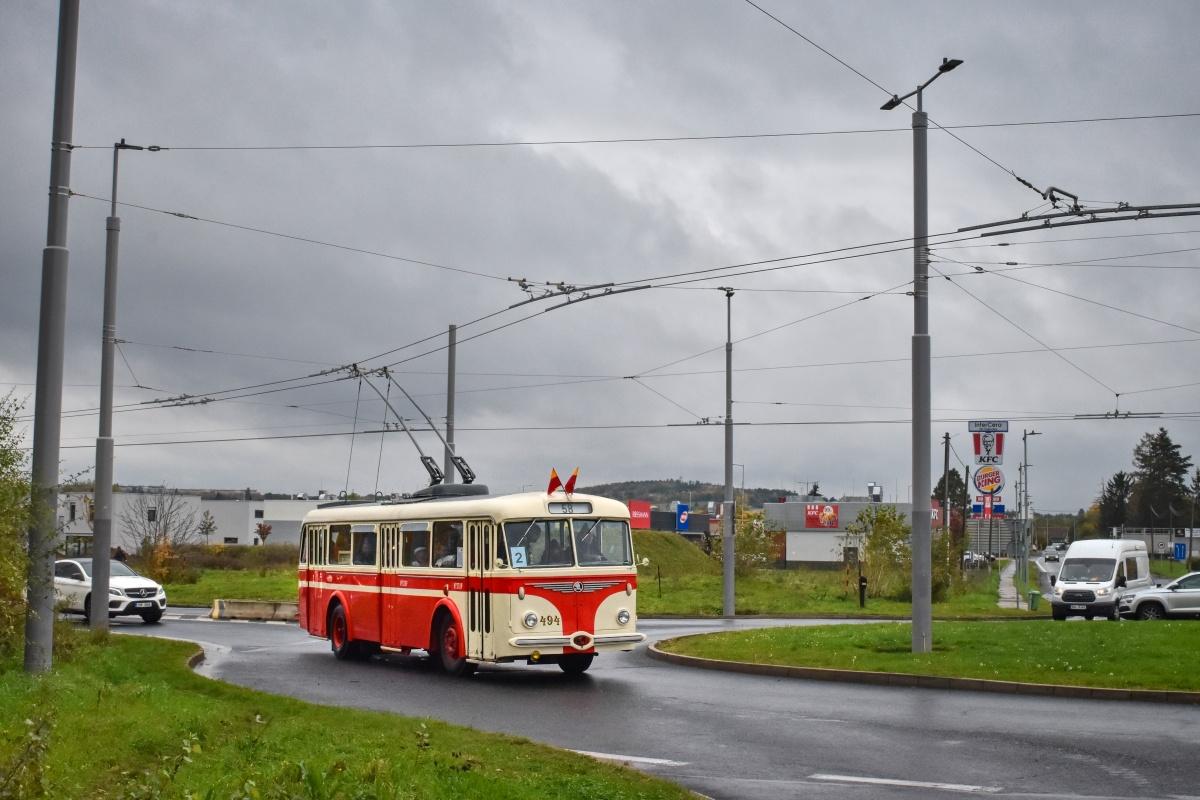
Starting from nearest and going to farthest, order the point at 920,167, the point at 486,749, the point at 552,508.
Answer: the point at 486,749
the point at 552,508
the point at 920,167

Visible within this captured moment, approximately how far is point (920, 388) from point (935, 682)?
16.1ft

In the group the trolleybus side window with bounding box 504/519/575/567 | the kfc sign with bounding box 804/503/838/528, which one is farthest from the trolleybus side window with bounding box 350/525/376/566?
the kfc sign with bounding box 804/503/838/528

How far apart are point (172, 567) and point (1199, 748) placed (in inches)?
1834

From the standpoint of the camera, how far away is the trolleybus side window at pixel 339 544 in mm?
24047

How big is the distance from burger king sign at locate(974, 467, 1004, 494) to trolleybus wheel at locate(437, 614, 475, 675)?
22677 mm

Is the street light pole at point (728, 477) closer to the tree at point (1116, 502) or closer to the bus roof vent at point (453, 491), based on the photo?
the bus roof vent at point (453, 491)

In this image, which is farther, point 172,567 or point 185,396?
point 172,567

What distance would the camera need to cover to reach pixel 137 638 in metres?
24.2

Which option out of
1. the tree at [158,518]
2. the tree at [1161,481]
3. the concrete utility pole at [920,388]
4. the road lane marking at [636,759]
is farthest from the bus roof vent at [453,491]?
the tree at [1161,481]

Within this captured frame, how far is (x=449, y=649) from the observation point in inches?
806

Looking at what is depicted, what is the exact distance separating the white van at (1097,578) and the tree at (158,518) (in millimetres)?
49642

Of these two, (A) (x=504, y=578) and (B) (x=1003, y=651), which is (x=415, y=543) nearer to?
(A) (x=504, y=578)

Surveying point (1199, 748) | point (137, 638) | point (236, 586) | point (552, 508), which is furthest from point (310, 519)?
point (236, 586)

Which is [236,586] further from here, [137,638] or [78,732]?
[78,732]
